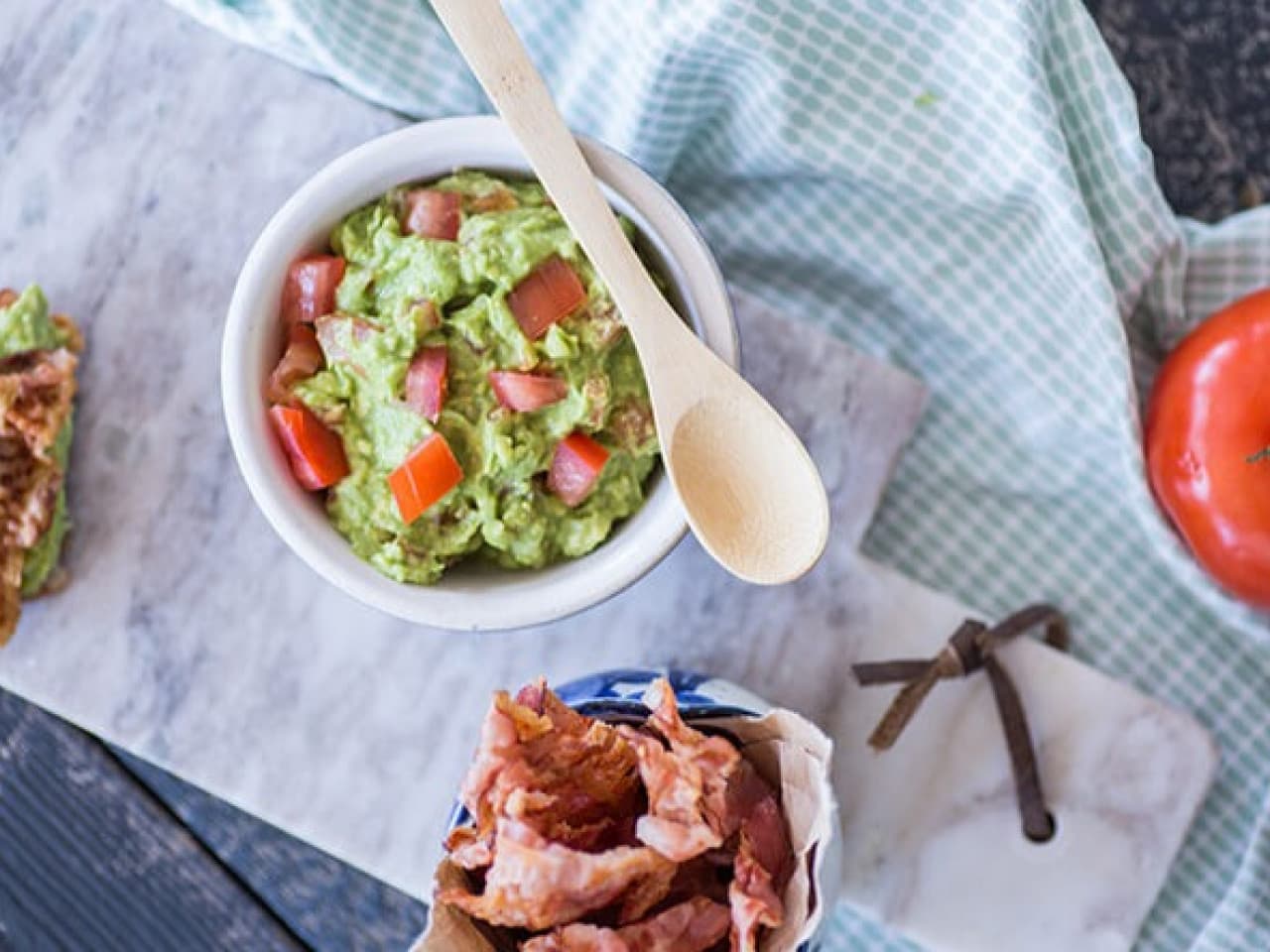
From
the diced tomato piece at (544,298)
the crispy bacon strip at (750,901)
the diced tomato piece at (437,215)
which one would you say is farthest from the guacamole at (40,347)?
the crispy bacon strip at (750,901)

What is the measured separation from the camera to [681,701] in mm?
1576

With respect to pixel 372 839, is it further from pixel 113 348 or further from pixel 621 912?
pixel 113 348

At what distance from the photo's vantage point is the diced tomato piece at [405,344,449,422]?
5.02ft

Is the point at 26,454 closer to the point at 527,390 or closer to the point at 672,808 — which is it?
the point at 527,390

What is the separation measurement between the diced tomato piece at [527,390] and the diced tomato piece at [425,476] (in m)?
0.07

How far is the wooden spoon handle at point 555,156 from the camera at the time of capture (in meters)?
1.51

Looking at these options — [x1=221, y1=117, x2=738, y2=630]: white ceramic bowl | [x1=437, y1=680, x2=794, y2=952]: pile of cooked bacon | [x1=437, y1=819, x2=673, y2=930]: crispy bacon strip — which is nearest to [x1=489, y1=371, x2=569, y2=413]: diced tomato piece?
[x1=221, y1=117, x2=738, y2=630]: white ceramic bowl

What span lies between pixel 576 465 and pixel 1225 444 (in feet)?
2.31

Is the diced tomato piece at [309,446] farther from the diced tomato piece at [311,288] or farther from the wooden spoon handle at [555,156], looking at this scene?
the wooden spoon handle at [555,156]

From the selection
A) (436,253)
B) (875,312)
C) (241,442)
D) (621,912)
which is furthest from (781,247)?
(621,912)

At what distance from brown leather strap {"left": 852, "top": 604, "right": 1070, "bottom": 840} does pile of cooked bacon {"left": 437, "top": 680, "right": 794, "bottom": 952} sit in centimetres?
32

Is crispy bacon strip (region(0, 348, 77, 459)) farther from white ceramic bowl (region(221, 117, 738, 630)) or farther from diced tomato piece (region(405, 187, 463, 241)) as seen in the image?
diced tomato piece (region(405, 187, 463, 241))

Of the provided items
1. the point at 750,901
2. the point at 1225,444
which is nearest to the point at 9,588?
the point at 750,901

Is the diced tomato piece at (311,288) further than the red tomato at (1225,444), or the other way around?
the red tomato at (1225,444)
